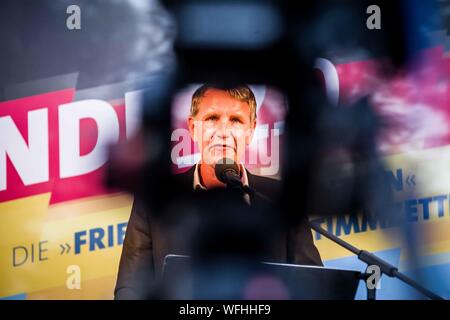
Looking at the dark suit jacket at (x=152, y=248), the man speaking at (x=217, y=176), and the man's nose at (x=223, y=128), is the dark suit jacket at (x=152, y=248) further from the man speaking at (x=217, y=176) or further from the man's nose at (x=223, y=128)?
the man's nose at (x=223, y=128)

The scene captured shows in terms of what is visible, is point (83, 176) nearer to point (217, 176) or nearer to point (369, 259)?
point (217, 176)

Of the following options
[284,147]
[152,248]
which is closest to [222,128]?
[284,147]

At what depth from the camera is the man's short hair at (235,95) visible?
158 inches

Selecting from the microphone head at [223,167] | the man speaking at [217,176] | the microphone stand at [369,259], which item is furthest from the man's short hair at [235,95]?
the microphone stand at [369,259]

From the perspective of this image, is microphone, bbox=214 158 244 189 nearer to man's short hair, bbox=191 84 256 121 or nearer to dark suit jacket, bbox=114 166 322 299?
dark suit jacket, bbox=114 166 322 299

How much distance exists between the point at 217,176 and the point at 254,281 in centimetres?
49

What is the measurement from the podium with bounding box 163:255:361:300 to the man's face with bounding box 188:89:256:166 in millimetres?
479

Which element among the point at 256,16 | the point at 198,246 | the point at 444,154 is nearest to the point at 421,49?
the point at 444,154

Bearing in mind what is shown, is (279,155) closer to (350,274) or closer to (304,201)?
(304,201)

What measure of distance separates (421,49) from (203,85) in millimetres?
993

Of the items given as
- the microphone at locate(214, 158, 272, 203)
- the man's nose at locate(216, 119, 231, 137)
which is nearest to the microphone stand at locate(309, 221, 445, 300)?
the microphone at locate(214, 158, 272, 203)

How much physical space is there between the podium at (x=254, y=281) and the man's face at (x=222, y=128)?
18.8 inches

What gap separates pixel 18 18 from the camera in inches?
158

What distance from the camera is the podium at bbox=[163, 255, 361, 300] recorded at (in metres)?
3.97
